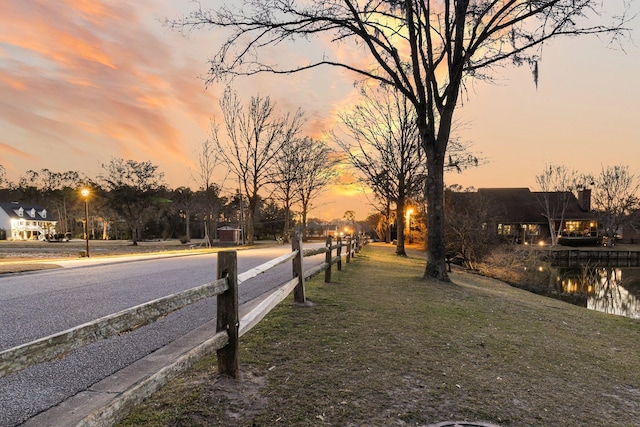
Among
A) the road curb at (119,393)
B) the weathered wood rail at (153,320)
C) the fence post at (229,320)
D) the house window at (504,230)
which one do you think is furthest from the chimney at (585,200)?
the road curb at (119,393)

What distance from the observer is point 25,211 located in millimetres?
72688

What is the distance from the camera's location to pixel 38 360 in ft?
5.84

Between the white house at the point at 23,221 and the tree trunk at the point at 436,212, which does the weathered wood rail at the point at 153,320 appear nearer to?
the tree trunk at the point at 436,212

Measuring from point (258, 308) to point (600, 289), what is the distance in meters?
24.1

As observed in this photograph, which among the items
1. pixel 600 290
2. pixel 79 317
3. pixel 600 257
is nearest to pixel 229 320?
pixel 79 317

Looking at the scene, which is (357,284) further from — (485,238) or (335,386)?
(485,238)

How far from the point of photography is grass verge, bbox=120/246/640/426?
3.22m

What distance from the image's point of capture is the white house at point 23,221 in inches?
2712

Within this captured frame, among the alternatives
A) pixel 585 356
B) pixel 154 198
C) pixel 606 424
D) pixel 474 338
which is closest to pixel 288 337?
pixel 474 338

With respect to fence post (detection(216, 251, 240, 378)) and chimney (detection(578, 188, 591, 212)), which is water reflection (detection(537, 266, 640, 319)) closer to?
fence post (detection(216, 251, 240, 378))

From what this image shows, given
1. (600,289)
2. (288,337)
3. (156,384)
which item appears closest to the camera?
(156,384)

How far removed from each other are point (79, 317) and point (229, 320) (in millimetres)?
3391

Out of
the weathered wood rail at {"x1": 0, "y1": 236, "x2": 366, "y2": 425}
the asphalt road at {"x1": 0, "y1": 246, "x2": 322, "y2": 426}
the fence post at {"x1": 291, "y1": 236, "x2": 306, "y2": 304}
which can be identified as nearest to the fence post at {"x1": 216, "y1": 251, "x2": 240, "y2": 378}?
the weathered wood rail at {"x1": 0, "y1": 236, "x2": 366, "y2": 425}

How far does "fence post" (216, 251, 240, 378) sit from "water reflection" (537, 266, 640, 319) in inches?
610
